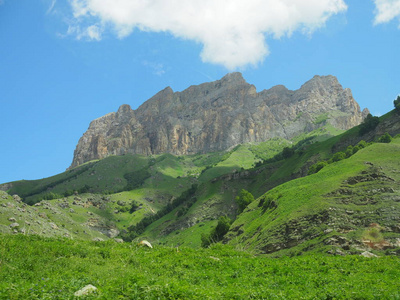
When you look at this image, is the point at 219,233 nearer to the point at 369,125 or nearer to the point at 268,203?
the point at 268,203

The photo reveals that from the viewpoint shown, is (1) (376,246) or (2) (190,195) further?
(2) (190,195)

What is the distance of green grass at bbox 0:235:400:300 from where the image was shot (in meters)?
15.2

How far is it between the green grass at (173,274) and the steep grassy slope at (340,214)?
810 inches

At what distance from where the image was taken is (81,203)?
189 meters

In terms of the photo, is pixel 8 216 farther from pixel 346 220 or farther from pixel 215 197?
pixel 215 197

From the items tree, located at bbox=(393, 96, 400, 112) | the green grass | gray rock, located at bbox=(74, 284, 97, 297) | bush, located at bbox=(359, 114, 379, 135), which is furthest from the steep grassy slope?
tree, located at bbox=(393, 96, 400, 112)

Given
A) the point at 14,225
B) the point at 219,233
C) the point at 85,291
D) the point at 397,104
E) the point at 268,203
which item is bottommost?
the point at 85,291

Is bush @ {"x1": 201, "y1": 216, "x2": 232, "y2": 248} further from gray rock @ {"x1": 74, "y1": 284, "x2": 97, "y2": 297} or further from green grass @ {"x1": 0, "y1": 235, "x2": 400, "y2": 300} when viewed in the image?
gray rock @ {"x1": 74, "y1": 284, "x2": 97, "y2": 297}

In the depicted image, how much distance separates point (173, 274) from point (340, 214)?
4153 centimetres

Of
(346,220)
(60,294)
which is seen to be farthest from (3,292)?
(346,220)

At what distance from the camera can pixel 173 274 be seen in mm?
21359

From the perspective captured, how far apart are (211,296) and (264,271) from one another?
29.8 feet

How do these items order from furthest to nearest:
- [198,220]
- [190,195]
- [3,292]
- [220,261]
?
1. [190,195]
2. [198,220]
3. [220,261]
4. [3,292]

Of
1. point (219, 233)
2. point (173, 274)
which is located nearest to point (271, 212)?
point (219, 233)
